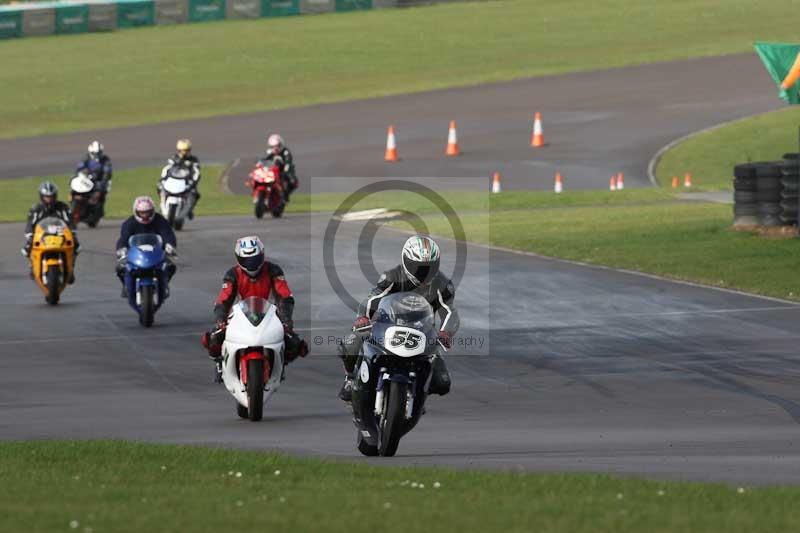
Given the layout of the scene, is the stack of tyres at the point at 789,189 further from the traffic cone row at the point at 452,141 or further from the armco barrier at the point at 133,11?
the armco barrier at the point at 133,11

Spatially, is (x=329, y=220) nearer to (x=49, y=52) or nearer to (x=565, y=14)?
(x=49, y=52)

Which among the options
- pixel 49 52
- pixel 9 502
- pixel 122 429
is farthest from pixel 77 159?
pixel 9 502

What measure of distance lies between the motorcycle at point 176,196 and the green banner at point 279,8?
39417 mm

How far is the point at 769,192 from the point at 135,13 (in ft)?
147

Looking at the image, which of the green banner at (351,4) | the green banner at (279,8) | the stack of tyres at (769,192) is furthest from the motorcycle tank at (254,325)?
the green banner at (351,4)

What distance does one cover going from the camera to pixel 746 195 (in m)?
28.0

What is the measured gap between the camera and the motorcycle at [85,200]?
32.3m

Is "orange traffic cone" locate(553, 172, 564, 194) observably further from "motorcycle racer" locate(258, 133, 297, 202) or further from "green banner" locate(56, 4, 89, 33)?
"green banner" locate(56, 4, 89, 33)

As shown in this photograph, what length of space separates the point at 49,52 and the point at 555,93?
20.3m

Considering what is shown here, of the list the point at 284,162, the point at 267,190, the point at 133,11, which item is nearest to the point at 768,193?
the point at 267,190

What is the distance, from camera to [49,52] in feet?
211

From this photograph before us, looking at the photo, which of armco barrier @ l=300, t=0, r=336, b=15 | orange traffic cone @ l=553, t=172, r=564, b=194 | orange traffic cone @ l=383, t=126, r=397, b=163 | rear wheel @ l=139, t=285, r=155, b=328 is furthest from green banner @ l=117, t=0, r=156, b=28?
rear wheel @ l=139, t=285, r=155, b=328

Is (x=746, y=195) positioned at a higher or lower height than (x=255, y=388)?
higher

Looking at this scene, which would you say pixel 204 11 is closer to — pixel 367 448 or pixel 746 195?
pixel 746 195
